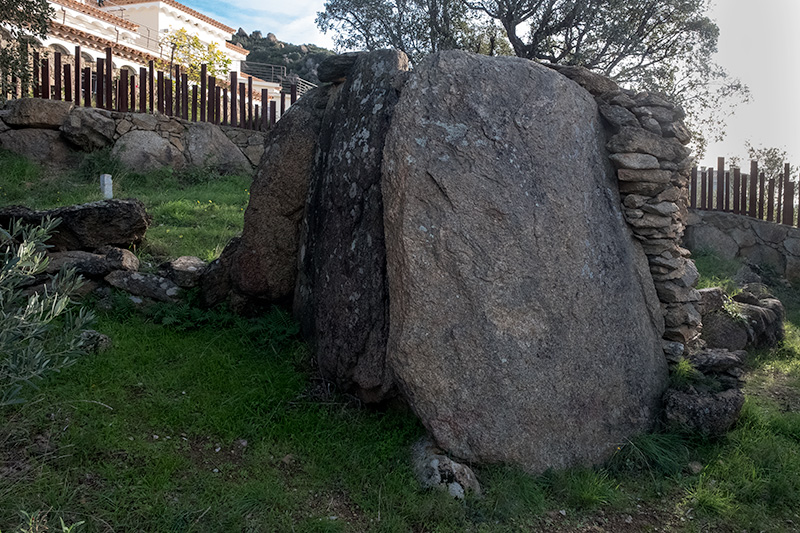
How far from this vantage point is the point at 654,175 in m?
4.84

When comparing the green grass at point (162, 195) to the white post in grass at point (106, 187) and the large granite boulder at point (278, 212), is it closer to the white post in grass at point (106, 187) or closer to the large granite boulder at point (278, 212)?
the white post in grass at point (106, 187)

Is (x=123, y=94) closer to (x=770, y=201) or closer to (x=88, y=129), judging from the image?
(x=88, y=129)

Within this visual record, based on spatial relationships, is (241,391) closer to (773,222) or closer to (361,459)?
(361,459)

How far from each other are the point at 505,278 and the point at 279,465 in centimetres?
185

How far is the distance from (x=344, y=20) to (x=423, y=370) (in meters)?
15.2

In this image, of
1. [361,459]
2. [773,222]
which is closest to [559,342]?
[361,459]

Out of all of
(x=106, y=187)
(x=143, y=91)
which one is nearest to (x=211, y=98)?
(x=143, y=91)

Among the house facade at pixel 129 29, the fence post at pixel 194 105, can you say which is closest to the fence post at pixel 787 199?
the fence post at pixel 194 105

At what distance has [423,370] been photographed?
12.2ft

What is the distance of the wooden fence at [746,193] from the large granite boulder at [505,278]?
870cm

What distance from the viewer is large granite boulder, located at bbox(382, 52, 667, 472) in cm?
374

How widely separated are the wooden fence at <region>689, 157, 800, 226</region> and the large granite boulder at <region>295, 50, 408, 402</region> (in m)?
8.99

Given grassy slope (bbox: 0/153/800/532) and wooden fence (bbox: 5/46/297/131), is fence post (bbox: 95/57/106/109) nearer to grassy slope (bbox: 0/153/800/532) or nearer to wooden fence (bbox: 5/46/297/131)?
wooden fence (bbox: 5/46/297/131)

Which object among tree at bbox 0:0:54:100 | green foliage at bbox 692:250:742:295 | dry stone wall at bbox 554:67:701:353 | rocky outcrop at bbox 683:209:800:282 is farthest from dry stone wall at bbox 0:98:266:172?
rocky outcrop at bbox 683:209:800:282
